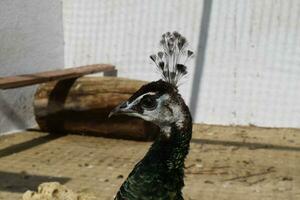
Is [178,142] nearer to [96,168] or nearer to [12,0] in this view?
[96,168]

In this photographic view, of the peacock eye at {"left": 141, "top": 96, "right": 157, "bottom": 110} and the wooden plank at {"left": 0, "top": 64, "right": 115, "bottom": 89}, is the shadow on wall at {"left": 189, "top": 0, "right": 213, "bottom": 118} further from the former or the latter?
the peacock eye at {"left": 141, "top": 96, "right": 157, "bottom": 110}

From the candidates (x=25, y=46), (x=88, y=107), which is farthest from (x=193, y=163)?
(x=25, y=46)

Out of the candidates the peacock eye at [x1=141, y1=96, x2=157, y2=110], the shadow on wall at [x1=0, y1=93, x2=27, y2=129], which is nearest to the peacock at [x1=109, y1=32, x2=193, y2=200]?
the peacock eye at [x1=141, y1=96, x2=157, y2=110]

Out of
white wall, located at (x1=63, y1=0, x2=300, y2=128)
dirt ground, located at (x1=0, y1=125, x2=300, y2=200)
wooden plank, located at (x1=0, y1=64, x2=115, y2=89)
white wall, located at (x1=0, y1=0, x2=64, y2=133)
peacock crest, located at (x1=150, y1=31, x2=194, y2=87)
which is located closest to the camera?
peacock crest, located at (x1=150, y1=31, x2=194, y2=87)

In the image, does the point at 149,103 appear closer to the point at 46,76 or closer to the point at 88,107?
the point at 46,76

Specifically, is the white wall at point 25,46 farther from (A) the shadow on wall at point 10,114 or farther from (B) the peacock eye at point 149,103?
(B) the peacock eye at point 149,103

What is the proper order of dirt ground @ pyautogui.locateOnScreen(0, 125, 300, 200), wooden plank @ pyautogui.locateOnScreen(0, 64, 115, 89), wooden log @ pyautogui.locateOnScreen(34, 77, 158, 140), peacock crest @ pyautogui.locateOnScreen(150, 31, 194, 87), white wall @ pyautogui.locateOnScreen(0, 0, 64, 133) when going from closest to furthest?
peacock crest @ pyautogui.locateOnScreen(150, 31, 194, 87), dirt ground @ pyautogui.locateOnScreen(0, 125, 300, 200), wooden plank @ pyautogui.locateOnScreen(0, 64, 115, 89), wooden log @ pyautogui.locateOnScreen(34, 77, 158, 140), white wall @ pyautogui.locateOnScreen(0, 0, 64, 133)

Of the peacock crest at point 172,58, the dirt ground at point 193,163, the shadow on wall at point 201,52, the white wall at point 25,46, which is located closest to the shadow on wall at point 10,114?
the white wall at point 25,46
